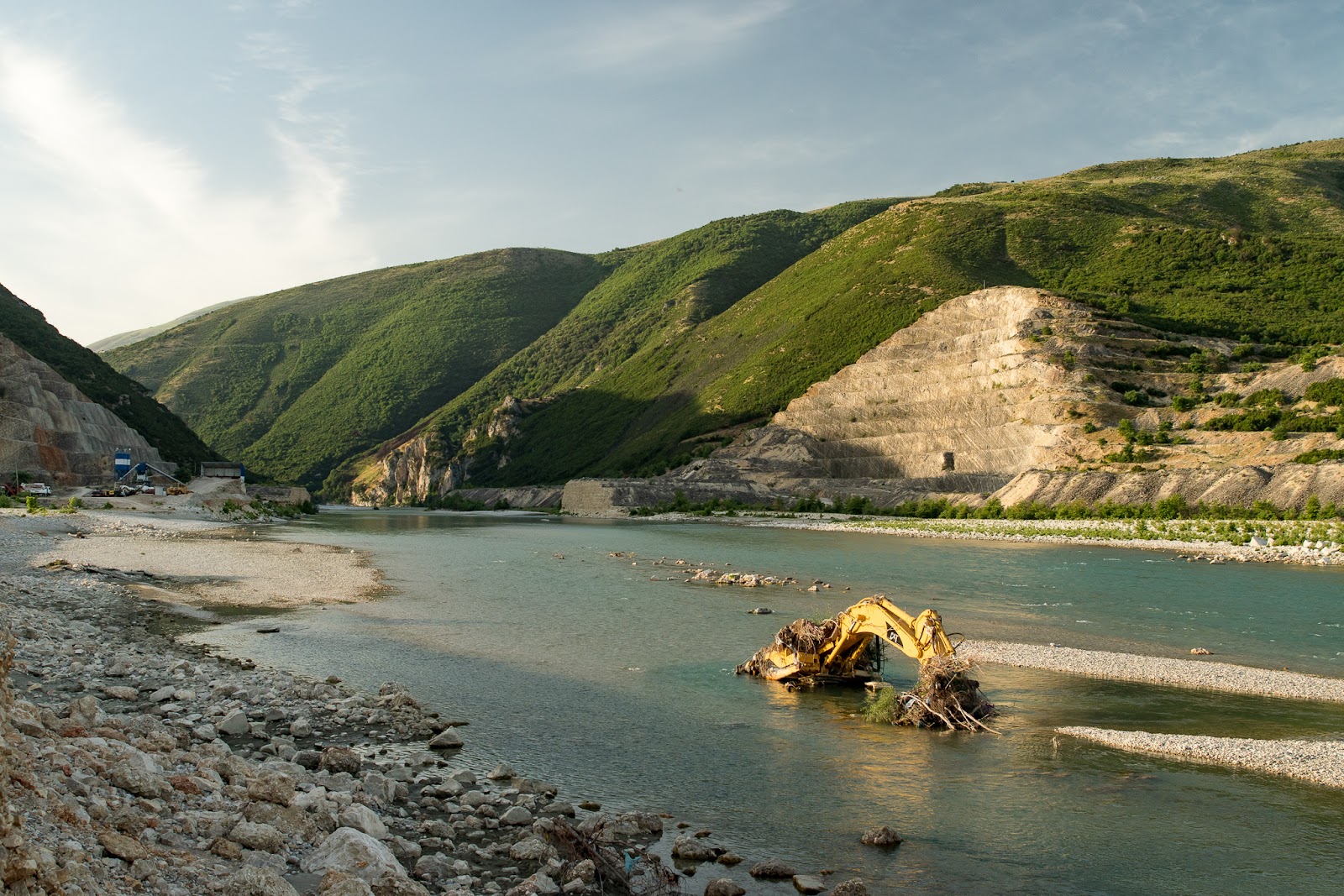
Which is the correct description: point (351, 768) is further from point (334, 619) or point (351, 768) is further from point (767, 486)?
point (767, 486)

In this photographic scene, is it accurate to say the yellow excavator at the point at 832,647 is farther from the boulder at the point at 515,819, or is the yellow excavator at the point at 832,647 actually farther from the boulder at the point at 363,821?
the boulder at the point at 363,821

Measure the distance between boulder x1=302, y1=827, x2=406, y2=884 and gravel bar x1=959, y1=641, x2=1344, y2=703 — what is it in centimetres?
1311

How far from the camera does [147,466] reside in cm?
8994

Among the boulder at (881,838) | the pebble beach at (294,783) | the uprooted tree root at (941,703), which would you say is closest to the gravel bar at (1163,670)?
the pebble beach at (294,783)

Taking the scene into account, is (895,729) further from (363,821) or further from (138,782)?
(138,782)

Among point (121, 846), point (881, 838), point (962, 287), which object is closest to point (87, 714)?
point (121, 846)

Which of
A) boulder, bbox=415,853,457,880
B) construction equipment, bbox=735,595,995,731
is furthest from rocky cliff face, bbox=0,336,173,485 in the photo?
boulder, bbox=415,853,457,880

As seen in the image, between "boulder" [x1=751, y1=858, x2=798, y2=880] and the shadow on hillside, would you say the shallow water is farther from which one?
the shadow on hillside

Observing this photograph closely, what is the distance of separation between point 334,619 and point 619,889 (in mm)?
19402

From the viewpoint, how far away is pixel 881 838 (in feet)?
33.7

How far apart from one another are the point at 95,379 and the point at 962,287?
372ft

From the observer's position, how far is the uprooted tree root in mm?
14984

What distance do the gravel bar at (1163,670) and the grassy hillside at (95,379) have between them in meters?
104

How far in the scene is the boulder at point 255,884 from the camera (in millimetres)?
6688
